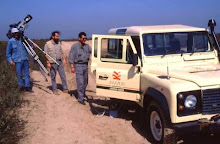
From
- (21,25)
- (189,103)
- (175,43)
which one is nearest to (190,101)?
(189,103)

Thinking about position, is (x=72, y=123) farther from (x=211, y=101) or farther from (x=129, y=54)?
(x=211, y=101)

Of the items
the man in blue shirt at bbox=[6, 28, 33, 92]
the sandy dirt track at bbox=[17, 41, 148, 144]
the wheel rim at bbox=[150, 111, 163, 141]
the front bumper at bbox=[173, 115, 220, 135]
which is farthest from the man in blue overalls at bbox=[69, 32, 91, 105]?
the front bumper at bbox=[173, 115, 220, 135]

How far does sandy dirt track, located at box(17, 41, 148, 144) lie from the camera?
16.8 feet

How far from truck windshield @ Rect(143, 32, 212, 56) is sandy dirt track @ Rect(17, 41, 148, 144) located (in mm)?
1717

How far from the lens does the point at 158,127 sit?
4.88 m

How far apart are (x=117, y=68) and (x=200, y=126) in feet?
7.34

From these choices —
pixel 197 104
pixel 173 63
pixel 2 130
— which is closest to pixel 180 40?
pixel 173 63

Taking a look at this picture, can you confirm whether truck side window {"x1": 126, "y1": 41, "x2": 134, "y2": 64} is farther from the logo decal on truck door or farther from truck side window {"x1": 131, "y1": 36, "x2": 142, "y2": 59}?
the logo decal on truck door

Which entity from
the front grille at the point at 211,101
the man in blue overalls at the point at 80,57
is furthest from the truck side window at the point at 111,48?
the front grille at the point at 211,101

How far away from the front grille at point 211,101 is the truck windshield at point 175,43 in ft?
5.12

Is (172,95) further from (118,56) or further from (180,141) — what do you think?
(118,56)

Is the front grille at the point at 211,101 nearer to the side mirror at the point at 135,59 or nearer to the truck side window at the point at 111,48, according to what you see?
the side mirror at the point at 135,59

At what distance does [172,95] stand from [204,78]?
2.06ft

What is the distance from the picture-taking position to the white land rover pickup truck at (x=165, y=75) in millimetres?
4109
